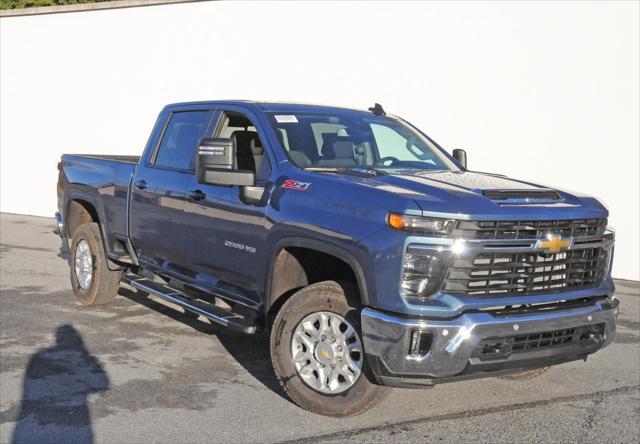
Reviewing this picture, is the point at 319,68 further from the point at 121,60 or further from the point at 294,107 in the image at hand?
the point at 294,107

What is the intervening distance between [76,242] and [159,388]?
3119 millimetres

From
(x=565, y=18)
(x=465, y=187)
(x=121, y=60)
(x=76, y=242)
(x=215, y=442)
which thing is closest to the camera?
(x=215, y=442)

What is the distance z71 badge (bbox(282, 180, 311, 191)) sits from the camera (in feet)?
Result: 16.9

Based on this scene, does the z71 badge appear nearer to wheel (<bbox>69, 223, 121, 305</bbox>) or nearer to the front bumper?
the front bumper

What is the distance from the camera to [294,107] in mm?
6285

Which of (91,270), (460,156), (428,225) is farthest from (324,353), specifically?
(91,270)

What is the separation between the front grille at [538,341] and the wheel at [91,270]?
179 inches

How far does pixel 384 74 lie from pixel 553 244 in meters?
7.78

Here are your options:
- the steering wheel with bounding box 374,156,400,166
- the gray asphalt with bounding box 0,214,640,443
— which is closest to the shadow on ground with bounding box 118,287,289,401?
the gray asphalt with bounding box 0,214,640,443

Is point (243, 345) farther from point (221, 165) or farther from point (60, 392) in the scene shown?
point (221, 165)

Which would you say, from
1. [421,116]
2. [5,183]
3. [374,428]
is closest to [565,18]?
[421,116]

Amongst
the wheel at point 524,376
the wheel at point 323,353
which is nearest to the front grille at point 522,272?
the wheel at point 323,353

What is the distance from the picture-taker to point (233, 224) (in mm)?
5703

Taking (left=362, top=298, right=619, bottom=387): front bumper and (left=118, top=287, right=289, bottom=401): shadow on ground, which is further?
(left=118, top=287, right=289, bottom=401): shadow on ground
